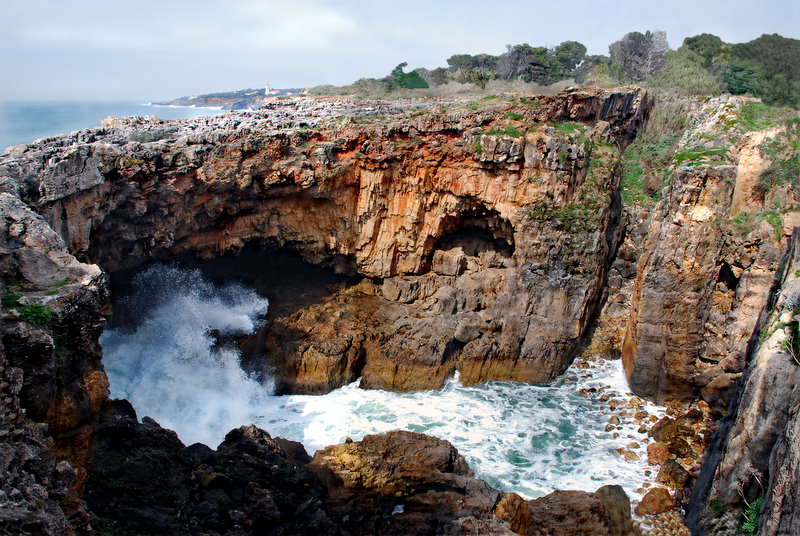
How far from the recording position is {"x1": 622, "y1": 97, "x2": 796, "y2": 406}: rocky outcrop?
1446 cm

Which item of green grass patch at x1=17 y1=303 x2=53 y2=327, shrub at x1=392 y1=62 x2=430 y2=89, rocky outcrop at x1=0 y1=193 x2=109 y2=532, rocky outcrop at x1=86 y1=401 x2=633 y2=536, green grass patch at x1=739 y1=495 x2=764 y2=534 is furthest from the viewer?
shrub at x1=392 y1=62 x2=430 y2=89

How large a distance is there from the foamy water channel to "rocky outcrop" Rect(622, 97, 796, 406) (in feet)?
5.68

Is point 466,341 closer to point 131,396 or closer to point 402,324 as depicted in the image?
point 402,324

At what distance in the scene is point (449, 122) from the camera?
59.3 feet

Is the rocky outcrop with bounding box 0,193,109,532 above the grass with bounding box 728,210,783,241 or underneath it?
underneath

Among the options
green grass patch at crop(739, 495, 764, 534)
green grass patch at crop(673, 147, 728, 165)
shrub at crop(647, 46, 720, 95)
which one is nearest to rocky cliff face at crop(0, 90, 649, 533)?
green grass patch at crop(673, 147, 728, 165)

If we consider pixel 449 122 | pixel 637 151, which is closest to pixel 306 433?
pixel 449 122

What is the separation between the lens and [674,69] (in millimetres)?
32438

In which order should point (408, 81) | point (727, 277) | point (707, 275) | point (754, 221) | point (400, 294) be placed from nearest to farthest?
1. point (754, 221)
2. point (707, 275)
3. point (727, 277)
4. point (400, 294)
5. point (408, 81)

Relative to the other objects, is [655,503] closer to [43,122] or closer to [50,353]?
[50,353]

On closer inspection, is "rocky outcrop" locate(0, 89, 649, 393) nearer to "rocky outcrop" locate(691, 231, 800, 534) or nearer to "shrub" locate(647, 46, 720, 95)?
"rocky outcrop" locate(691, 231, 800, 534)

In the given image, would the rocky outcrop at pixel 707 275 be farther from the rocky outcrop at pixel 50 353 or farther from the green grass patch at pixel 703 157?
the rocky outcrop at pixel 50 353

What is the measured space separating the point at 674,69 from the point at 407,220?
2474 centimetres

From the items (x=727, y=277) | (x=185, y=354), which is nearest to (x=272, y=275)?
(x=185, y=354)
